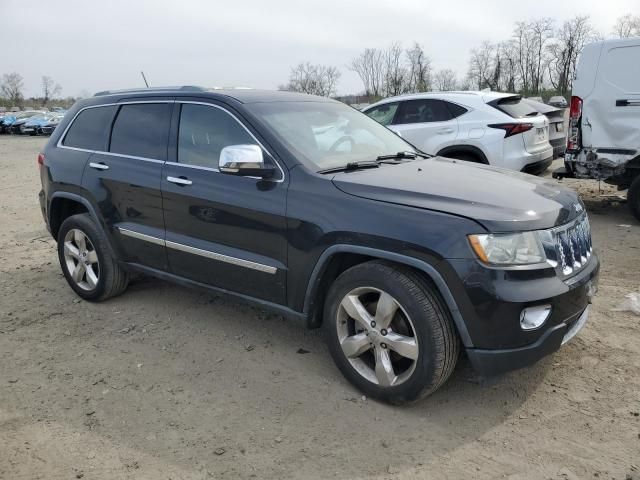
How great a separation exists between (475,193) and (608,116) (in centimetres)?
505

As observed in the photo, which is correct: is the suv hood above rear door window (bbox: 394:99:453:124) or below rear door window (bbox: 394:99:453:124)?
below

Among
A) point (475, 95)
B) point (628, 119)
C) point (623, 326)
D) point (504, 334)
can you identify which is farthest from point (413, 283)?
point (475, 95)

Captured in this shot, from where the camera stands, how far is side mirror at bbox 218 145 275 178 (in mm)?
3348

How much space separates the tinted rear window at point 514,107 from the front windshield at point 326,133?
4.25 metres

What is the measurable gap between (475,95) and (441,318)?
6.29 metres

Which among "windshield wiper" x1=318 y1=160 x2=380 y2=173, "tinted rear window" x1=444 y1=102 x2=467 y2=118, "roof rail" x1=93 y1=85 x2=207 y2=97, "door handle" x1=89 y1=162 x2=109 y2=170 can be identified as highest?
"roof rail" x1=93 y1=85 x2=207 y2=97

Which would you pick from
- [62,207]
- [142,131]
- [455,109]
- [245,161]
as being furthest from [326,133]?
[455,109]

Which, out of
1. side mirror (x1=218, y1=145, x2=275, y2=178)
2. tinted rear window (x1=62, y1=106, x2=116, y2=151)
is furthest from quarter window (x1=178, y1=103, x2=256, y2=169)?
tinted rear window (x1=62, y1=106, x2=116, y2=151)

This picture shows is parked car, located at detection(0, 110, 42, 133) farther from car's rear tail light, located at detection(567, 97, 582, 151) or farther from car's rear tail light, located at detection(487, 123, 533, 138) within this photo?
car's rear tail light, located at detection(567, 97, 582, 151)

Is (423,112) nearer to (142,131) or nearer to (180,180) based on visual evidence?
(142,131)

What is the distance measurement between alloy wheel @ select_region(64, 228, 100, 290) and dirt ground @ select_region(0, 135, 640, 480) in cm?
31

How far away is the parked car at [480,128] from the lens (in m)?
7.91

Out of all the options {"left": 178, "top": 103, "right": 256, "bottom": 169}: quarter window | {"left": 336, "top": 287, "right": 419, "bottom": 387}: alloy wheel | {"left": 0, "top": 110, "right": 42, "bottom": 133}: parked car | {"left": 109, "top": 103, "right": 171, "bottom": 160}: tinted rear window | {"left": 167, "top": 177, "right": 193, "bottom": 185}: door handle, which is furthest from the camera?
{"left": 0, "top": 110, "right": 42, "bottom": 133}: parked car

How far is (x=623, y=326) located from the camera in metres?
4.08
